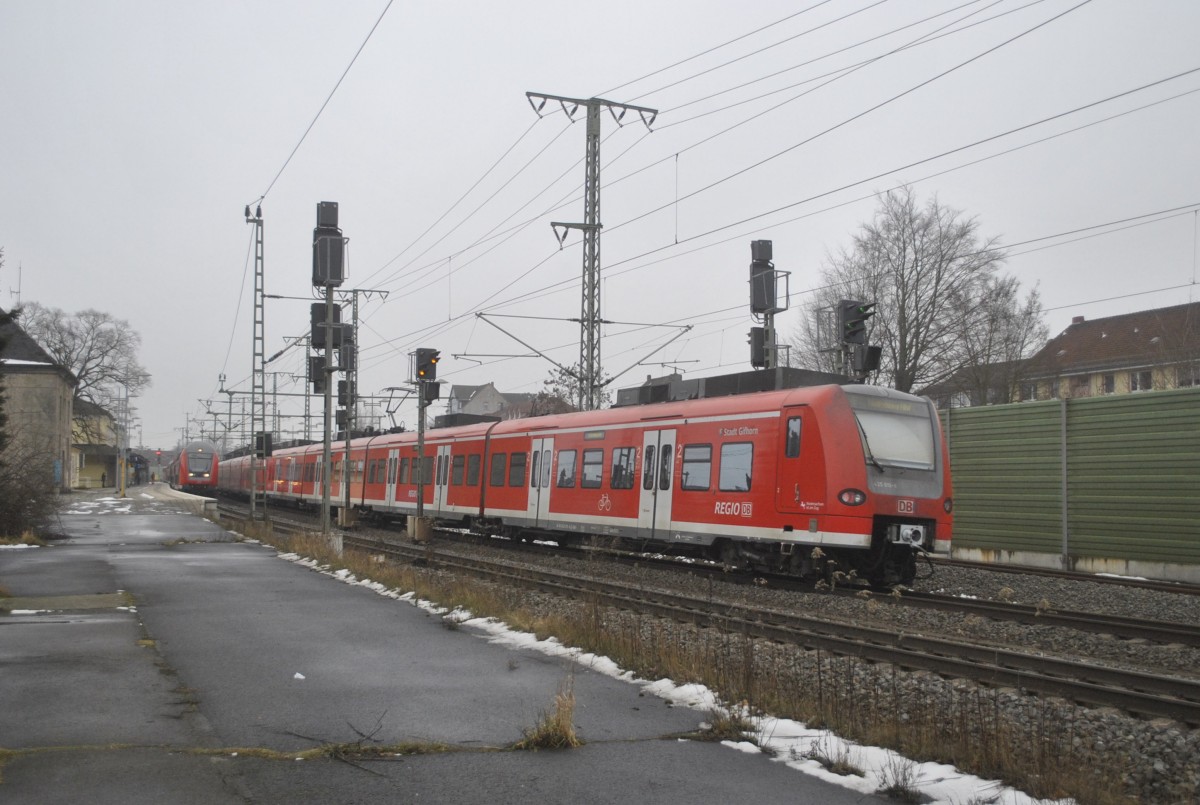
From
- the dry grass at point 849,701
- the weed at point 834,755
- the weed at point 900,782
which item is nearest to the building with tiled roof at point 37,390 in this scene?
the dry grass at point 849,701

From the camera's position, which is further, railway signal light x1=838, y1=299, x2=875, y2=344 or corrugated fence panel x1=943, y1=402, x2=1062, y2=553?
railway signal light x1=838, y1=299, x2=875, y2=344

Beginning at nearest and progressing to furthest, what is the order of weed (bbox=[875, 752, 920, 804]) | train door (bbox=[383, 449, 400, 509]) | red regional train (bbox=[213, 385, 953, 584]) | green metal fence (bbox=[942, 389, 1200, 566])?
weed (bbox=[875, 752, 920, 804]), red regional train (bbox=[213, 385, 953, 584]), green metal fence (bbox=[942, 389, 1200, 566]), train door (bbox=[383, 449, 400, 509])

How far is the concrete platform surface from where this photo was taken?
5.13 metres

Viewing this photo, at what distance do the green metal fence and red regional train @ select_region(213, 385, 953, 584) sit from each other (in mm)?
3953

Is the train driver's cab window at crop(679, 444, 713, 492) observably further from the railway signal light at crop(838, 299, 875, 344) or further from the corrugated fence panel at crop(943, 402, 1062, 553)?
the corrugated fence panel at crop(943, 402, 1062, 553)

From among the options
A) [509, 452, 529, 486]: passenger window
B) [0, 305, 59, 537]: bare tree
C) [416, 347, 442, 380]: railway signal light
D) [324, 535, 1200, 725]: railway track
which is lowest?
[324, 535, 1200, 725]: railway track

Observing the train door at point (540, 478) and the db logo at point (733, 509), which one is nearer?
the db logo at point (733, 509)

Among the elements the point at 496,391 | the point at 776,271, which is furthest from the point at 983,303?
the point at 496,391

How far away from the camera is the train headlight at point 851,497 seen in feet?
43.7

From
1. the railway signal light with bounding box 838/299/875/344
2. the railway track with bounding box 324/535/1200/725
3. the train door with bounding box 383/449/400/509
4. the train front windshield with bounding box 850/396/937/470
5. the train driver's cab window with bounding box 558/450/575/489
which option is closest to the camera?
the railway track with bounding box 324/535/1200/725

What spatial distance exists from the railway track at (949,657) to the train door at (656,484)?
135 inches

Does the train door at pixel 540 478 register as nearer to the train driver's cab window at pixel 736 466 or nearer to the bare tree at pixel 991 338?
the train driver's cab window at pixel 736 466

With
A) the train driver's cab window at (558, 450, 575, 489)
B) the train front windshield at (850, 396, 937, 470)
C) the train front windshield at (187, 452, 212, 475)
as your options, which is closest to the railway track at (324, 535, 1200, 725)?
the train front windshield at (850, 396, 937, 470)

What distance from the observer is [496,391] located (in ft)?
428
